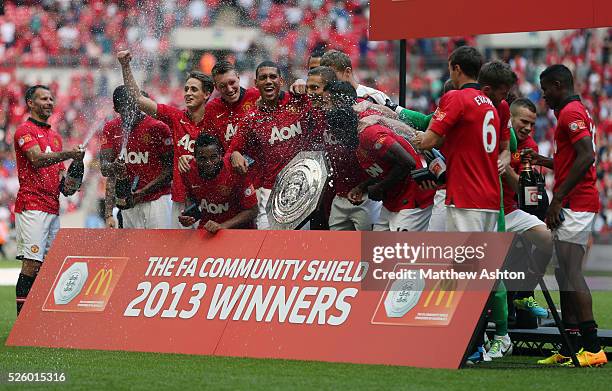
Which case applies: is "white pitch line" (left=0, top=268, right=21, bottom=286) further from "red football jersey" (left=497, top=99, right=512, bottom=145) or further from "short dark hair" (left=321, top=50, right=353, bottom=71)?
"red football jersey" (left=497, top=99, right=512, bottom=145)

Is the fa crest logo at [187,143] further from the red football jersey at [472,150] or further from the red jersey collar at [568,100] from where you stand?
the red jersey collar at [568,100]

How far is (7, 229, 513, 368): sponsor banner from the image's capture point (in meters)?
6.57

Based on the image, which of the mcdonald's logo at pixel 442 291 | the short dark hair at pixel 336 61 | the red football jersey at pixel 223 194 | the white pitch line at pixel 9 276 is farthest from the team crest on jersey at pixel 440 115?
the white pitch line at pixel 9 276

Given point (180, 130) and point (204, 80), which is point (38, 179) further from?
point (204, 80)

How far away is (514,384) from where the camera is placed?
599cm

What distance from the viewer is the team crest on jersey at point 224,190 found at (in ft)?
27.3

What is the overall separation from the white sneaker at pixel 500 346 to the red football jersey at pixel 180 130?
302cm

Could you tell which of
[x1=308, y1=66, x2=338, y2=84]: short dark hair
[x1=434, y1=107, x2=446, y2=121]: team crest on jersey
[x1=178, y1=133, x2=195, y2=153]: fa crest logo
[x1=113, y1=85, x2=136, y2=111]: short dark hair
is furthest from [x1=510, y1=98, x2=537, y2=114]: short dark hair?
[x1=113, y1=85, x2=136, y2=111]: short dark hair

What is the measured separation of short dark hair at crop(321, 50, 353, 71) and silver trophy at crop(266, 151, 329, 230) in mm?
679

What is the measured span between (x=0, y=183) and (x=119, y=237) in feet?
53.4

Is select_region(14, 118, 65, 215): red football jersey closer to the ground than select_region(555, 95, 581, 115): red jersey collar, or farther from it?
closer to the ground

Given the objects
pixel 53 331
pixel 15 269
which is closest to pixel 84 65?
pixel 15 269

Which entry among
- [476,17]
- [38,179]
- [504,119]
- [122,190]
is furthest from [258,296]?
[38,179]

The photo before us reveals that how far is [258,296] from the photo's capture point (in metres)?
7.30
